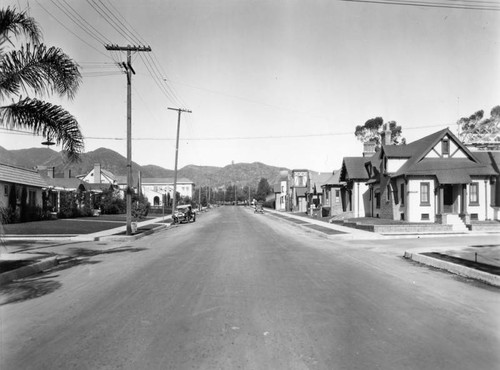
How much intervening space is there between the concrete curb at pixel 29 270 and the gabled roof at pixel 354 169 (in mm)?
31150

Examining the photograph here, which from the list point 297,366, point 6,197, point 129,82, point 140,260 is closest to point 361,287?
point 297,366

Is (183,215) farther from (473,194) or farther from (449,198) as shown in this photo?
(473,194)

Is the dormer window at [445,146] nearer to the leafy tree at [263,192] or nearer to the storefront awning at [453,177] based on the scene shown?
the storefront awning at [453,177]

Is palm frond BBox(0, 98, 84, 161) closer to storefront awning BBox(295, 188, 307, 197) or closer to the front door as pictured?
the front door

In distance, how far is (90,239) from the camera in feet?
70.0

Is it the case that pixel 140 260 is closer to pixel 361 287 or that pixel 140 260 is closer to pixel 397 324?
pixel 361 287

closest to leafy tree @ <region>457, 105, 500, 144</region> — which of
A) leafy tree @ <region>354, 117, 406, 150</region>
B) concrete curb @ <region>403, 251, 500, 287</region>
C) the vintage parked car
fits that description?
leafy tree @ <region>354, 117, 406, 150</region>

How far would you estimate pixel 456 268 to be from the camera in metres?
11.1

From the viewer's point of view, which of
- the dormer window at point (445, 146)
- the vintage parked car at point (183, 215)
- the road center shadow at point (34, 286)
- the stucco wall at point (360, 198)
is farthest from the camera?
the stucco wall at point (360, 198)

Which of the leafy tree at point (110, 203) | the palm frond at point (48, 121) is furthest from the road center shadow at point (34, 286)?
the leafy tree at point (110, 203)

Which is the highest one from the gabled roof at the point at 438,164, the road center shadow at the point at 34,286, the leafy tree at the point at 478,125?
the leafy tree at the point at 478,125

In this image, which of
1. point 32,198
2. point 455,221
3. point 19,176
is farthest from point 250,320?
point 32,198

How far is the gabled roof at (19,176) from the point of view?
105ft

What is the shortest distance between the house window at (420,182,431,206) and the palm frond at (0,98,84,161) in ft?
80.5
